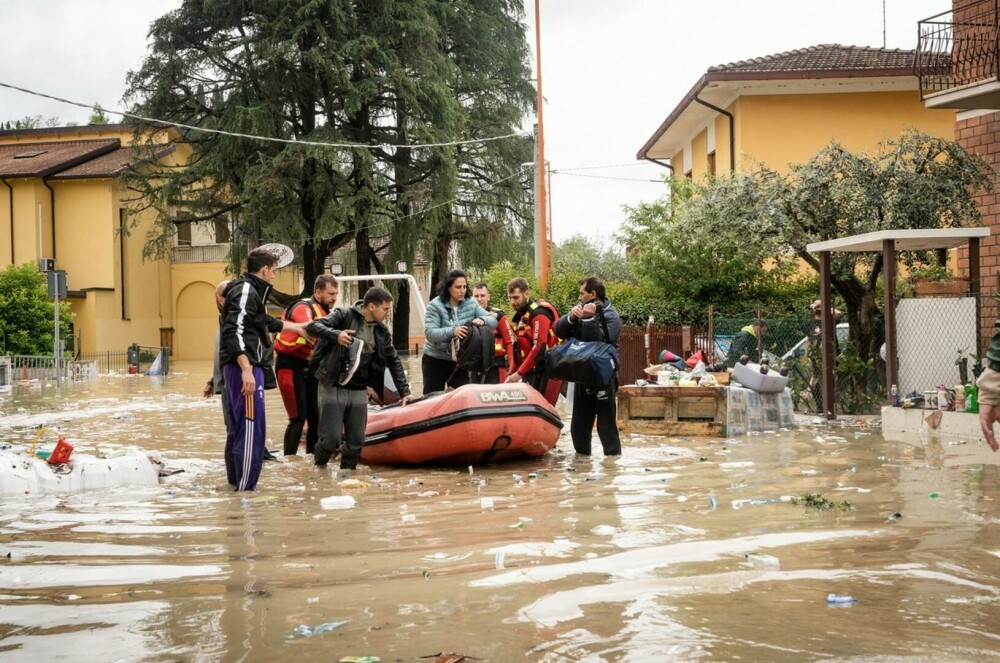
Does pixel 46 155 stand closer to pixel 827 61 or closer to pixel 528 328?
pixel 827 61

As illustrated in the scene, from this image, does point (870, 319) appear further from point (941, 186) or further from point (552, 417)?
point (552, 417)

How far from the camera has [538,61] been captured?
30.3m

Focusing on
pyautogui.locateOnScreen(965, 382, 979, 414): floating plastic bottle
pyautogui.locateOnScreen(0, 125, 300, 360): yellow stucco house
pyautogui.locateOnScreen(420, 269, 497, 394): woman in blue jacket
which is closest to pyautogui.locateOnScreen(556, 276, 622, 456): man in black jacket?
pyautogui.locateOnScreen(420, 269, 497, 394): woman in blue jacket

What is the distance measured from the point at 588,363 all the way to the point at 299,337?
273 cm

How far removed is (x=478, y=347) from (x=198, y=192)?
28788 mm

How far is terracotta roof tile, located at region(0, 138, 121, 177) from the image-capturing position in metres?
46.0

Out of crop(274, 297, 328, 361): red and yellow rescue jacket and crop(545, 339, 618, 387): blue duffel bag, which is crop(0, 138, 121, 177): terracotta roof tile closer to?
crop(274, 297, 328, 361): red and yellow rescue jacket

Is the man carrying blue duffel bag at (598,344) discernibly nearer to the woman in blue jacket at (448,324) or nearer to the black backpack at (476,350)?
the black backpack at (476,350)

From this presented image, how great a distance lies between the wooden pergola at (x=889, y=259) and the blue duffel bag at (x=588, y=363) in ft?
14.1

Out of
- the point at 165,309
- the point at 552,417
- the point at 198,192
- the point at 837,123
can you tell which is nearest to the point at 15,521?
the point at 552,417

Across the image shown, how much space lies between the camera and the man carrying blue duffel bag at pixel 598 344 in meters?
10.8

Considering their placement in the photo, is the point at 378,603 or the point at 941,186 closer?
the point at 378,603

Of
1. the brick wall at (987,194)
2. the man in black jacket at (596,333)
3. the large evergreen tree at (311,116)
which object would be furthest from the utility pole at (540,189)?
the man in black jacket at (596,333)

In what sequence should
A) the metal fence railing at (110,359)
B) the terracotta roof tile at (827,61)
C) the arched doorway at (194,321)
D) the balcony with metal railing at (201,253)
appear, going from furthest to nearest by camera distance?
the balcony with metal railing at (201,253) → the arched doorway at (194,321) → the metal fence railing at (110,359) → the terracotta roof tile at (827,61)
